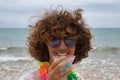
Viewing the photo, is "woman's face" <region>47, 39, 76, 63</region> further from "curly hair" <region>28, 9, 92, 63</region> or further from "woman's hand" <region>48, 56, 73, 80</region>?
"woman's hand" <region>48, 56, 73, 80</region>

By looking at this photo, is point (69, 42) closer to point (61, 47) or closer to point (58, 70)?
point (61, 47)

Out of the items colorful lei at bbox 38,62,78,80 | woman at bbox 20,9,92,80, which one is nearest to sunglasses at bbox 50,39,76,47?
woman at bbox 20,9,92,80

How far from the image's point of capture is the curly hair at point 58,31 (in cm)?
262

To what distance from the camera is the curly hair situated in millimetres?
2619

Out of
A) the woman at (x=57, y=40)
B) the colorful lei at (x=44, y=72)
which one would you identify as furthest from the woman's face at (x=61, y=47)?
the colorful lei at (x=44, y=72)

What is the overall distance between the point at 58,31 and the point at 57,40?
80mm

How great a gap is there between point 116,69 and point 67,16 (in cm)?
1090

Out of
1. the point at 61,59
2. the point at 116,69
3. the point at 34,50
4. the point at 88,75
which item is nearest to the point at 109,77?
the point at 88,75

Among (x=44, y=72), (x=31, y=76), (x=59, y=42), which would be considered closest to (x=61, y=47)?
(x=59, y=42)

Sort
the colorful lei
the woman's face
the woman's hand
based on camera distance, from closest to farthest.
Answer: the woman's hand, the woman's face, the colorful lei

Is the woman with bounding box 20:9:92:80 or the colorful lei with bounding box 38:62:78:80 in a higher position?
the woman with bounding box 20:9:92:80

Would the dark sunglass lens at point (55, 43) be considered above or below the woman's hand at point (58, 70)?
above

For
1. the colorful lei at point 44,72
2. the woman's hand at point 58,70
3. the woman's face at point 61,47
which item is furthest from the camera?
the colorful lei at point 44,72

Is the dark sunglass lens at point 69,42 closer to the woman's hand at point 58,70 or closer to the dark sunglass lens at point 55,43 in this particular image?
the dark sunglass lens at point 55,43
